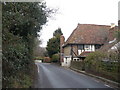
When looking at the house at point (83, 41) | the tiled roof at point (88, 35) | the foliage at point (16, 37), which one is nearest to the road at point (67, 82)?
the foliage at point (16, 37)

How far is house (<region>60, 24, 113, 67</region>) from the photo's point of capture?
44875 millimetres

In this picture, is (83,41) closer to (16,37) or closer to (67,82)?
(67,82)

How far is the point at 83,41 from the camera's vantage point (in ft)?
148

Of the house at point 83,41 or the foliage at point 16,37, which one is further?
the house at point 83,41

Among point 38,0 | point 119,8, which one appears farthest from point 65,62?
point 38,0

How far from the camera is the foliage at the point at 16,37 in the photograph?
8484 millimetres

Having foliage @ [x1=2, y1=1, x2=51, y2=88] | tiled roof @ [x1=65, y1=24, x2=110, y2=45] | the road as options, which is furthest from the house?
foliage @ [x1=2, y1=1, x2=51, y2=88]

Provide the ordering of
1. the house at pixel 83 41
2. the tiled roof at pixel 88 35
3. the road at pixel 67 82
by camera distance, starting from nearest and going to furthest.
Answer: the road at pixel 67 82
the house at pixel 83 41
the tiled roof at pixel 88 35

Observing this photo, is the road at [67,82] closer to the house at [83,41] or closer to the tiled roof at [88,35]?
the house at [83,41]

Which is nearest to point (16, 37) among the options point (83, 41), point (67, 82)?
point (67, 82)

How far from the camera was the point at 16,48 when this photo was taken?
954 centimetres

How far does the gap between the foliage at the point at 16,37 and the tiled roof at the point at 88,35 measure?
97.5 ft

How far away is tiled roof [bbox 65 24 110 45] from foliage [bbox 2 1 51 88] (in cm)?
2972

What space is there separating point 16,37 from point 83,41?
34.9 m
